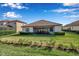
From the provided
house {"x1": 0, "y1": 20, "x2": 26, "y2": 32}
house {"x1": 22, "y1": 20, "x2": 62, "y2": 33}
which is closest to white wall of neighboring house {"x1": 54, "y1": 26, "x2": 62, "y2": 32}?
house {"x1": 22, "y1": 20, "x2": 62, "y2": 33}

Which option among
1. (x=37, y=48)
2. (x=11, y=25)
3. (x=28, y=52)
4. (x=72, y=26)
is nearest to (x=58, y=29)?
(x=72, y=26)

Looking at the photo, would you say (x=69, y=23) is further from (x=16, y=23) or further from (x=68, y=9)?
(x=16, y=23)

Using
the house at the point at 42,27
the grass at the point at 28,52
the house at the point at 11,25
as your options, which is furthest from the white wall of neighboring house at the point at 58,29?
the house at the point at 11,25

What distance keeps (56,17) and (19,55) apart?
69 centimetres

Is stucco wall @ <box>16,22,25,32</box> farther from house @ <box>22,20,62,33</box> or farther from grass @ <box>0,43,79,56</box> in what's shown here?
grass @ <box>0,43,79,56</box>

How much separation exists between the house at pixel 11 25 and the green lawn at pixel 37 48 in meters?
0.11

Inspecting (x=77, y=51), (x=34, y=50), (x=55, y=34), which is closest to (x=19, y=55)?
(x=34, y=50)

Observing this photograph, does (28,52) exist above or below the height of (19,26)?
below

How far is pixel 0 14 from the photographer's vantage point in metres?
2.68

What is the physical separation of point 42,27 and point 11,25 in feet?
1.37

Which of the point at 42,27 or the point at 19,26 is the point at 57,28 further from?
the point at 19,26

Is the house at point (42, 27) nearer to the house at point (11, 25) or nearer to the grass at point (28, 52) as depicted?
the house at point (11, 25)

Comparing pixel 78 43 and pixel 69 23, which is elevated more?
pixel 69 23

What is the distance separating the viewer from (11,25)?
2752 millimetres
